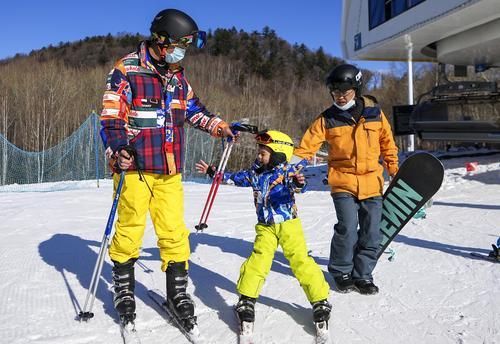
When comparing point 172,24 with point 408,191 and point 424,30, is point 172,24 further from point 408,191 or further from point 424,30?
point 424,30

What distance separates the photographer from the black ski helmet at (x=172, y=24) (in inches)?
114

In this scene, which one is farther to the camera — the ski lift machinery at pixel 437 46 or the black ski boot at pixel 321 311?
the ski lift machinery at pixel 437 46

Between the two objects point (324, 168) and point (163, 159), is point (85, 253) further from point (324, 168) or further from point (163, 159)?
point (324, 168)

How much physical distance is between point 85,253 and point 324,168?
36.3ft

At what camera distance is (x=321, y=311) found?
2.94 metres

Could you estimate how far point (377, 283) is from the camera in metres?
3.90

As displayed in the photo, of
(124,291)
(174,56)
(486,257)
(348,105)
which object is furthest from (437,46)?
(124,291)

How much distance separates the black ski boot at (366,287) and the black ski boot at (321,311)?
756mm

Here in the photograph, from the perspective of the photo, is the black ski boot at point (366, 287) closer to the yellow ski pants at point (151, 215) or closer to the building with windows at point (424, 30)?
the yellow ski pants at point (151, 215)

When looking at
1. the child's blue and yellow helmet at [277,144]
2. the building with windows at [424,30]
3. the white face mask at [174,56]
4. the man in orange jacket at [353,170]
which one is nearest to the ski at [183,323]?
the child's blue and yellow helmet at [277,144]

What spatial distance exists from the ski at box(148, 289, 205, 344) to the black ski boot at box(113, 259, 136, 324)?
265 mm

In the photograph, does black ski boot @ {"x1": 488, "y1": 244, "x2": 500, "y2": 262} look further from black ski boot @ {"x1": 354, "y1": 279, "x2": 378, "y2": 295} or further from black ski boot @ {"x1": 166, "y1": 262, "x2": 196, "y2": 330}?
black ski boot @ {"x1": 166, "y1": 262, "x2": 196, "y2": 330}

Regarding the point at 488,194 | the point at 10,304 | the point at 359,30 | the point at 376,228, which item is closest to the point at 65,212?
the point at 10,304

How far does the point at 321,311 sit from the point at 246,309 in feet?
1.53
